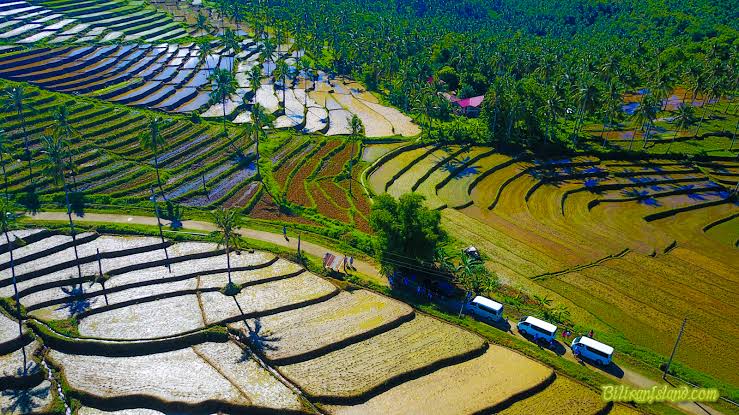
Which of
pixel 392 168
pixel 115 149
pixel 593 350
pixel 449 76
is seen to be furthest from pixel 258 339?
pixel 449 76

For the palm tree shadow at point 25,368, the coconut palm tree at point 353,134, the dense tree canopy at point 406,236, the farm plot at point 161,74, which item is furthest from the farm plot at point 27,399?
the farm plot at point 161,74

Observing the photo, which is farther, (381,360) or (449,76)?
(449,76)

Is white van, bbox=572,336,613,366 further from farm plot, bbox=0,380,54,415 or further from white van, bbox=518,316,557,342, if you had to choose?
farm plot, bbox=0,380,54,415

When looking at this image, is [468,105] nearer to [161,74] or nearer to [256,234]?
[256,234]

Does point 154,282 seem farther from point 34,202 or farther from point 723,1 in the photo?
point 723,1

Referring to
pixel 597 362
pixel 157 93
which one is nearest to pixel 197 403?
pixel 597 362

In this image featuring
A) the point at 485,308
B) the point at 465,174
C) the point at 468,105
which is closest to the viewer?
the point at 485,308
